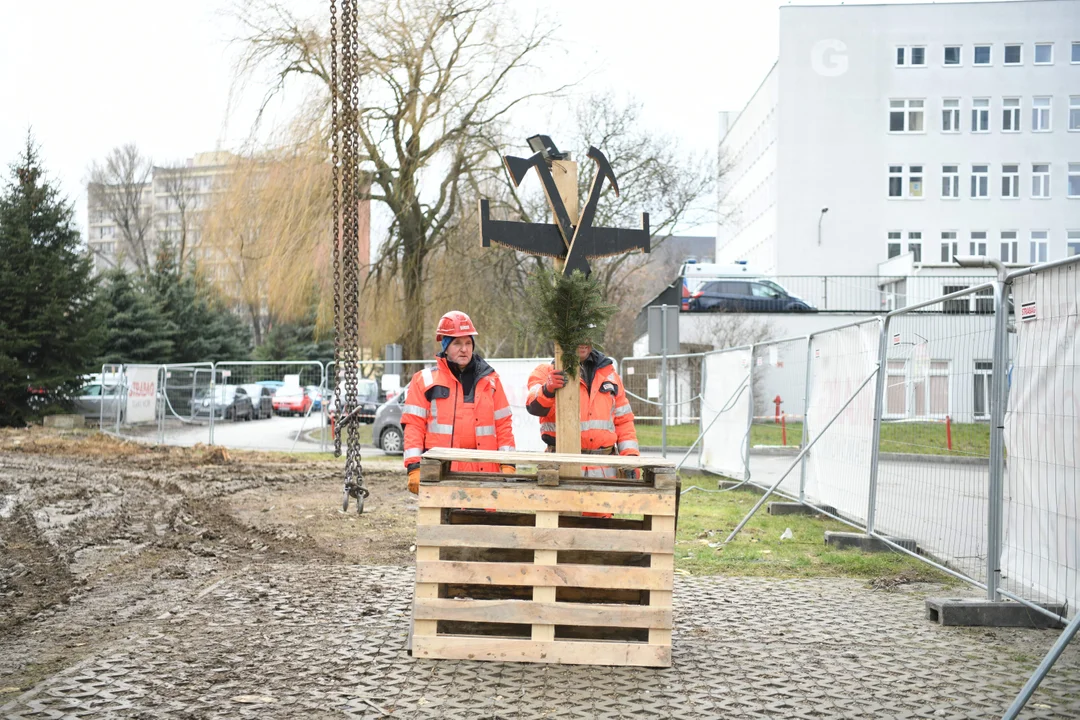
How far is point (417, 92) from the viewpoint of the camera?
25.5 meters

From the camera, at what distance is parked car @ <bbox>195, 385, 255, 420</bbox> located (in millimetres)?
26375

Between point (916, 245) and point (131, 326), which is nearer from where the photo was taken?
point (131, 326)

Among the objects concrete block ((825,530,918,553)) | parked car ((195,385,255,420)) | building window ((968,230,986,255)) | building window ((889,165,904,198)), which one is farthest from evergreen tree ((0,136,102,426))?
building window ((968,230,986,255))

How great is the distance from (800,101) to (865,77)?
3.29 meters

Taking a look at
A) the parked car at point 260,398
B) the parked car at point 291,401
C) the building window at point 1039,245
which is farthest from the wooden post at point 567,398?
the building window at point 1039,245

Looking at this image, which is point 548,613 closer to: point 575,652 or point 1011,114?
point 575,652

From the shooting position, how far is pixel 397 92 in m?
25.6

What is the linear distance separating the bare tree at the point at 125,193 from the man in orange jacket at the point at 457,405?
6294 centimetres

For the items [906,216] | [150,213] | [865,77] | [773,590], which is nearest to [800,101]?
[865,77]

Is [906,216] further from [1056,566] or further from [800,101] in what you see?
[1056,566]

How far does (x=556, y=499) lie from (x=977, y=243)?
51.1 m

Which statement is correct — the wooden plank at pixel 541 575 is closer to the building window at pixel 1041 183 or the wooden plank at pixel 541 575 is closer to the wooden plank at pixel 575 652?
the wooden plank at pixel 575 652

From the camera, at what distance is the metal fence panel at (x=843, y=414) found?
10.2m

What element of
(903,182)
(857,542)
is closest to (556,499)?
(857,542)
